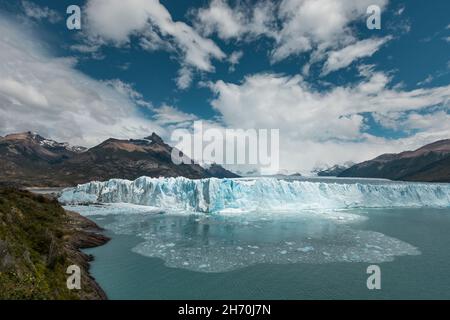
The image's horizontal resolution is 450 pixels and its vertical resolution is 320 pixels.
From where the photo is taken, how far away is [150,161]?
596ft

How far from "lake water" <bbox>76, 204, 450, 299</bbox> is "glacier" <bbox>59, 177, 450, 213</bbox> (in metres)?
11.8

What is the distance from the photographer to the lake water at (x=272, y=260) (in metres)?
12.8

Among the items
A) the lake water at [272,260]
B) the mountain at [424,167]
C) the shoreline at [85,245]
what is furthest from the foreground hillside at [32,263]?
the mountain at [424,167]

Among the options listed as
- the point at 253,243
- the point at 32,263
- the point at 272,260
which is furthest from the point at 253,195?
the point at 32,263

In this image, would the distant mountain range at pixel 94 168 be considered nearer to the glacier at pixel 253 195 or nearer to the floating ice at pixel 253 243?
the glacier at pixel 253 195

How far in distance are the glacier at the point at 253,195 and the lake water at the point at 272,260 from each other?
11.8m

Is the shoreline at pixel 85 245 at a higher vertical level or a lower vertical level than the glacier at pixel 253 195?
lower

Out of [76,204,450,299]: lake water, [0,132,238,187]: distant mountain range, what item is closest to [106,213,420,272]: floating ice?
[76,204,450,299]: lake water

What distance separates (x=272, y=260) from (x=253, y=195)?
2559 centimetres

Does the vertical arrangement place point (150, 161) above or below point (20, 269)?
above

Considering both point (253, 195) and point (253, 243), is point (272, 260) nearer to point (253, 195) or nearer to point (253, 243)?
point (253, 243)
